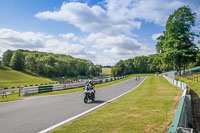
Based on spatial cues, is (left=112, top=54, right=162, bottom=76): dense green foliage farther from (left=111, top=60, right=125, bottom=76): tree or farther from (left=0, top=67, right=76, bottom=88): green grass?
(left=0, top=67, right=76, bottom=88): green grass

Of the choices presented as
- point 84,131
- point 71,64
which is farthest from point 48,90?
point 71,64

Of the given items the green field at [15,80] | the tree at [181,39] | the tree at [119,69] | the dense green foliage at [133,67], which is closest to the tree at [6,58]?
the green field at [15,80]

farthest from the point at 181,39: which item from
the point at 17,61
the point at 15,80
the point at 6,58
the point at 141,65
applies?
the point at 6,58

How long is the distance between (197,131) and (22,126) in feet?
22.6

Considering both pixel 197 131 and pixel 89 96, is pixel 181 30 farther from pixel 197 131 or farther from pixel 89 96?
pixel 197 131

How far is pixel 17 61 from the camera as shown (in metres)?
94.8

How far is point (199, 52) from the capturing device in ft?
130

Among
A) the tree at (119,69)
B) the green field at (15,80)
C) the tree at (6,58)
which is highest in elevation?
the tree at (6,58)

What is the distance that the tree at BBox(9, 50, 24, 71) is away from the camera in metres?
93.3

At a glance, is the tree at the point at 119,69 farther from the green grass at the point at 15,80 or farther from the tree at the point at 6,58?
the tree at the point at 6,58

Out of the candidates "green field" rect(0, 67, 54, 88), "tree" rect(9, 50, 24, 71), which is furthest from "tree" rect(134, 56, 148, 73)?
"tree" rect(9, 50, 24, 71)

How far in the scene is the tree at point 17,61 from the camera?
93262 millimetres

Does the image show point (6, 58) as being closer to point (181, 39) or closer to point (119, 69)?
point (119, 69)

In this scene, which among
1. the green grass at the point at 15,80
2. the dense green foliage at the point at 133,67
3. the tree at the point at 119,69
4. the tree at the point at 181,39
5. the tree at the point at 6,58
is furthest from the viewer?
the dense green foliage at the point at 133,67
